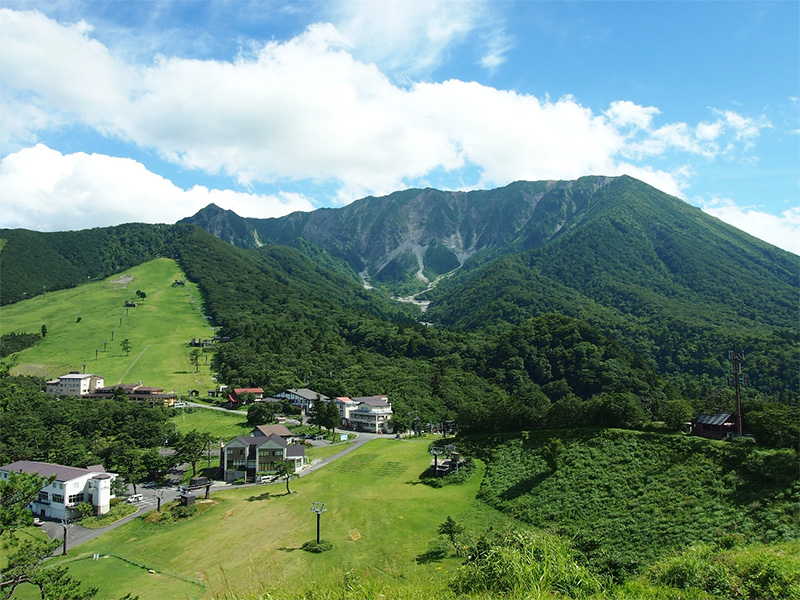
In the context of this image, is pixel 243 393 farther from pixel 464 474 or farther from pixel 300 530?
pixel 300 530

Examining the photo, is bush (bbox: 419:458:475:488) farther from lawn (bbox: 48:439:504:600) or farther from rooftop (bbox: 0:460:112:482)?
rooftop (bbox: 0:460:112:482)

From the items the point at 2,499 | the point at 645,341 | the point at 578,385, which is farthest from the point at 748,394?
the point at 2,499

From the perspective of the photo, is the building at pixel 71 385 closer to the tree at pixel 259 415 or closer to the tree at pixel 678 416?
the tree at pixel 259 415

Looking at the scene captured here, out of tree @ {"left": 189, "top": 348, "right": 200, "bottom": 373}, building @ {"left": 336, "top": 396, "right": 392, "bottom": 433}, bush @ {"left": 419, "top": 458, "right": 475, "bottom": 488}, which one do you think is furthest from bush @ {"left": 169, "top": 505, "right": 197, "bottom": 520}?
tree @ {"left": 189, "top": 348, "right": 200, "bottom": 373}

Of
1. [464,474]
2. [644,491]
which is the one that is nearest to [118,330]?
[464,474]

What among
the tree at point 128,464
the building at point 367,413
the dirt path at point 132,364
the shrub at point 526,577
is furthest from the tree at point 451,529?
the dirt path at point 132,364

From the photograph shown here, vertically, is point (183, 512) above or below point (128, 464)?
below

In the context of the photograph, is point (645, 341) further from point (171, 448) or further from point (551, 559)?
point (551, 559)
